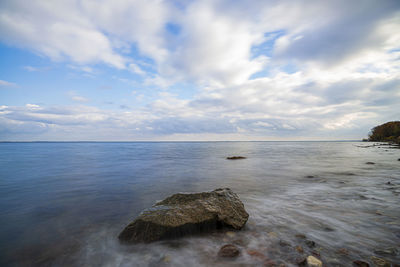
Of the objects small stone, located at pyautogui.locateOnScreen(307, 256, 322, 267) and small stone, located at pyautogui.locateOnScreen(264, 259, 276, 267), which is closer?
small stone, located at pyautogui.locateOnScreen(307, 256, 322, 267)

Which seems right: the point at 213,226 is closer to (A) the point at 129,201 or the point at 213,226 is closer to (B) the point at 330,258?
(B) the point at 330,258

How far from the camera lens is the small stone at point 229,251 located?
3.43m

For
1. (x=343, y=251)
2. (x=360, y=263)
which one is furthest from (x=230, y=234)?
(x=360, y=263)

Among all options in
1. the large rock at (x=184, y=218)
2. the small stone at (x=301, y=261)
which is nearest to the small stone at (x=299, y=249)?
the small stone at (x=301, y=261)

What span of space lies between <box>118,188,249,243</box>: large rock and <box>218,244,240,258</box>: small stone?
0.87 m

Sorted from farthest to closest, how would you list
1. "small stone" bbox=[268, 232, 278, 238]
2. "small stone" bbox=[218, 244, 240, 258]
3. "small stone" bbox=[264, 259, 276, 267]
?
1. "small stone" bbox=[268, 232, 278, 238]
2. "small stone" bbox=[218, 244, 240, 258]
3. "small stone" bbox=[264, 259, 276, 267]

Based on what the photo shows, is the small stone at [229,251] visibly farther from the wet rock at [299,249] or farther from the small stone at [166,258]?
the wet rock at [299,249]

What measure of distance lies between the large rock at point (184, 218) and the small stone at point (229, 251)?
Result: 0.87 m

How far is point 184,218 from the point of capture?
4.30m

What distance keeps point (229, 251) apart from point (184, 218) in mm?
1253

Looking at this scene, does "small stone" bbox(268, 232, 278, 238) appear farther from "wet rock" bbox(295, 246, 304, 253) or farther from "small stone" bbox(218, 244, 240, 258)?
"small stone" bbox(218, 244, 240, 258)

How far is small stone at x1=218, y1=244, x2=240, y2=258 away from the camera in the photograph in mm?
3426

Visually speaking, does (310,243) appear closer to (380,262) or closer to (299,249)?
(299,249)

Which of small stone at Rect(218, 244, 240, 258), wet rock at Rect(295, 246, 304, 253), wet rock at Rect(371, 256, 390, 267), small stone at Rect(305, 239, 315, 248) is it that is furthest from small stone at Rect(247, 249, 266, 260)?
wet rock at Rect(371, 256, 390, 267)
